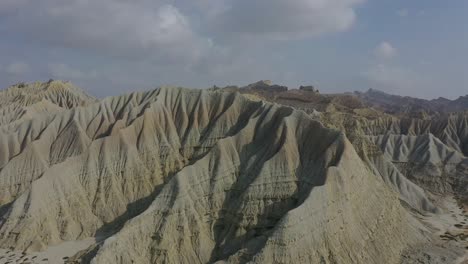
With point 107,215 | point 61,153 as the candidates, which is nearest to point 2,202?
point 61,153

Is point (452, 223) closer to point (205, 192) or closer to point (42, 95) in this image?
point (205, 192)

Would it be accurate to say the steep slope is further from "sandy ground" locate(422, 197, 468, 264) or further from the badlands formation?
"sandy ground" locate(422, 197, 468, 264)

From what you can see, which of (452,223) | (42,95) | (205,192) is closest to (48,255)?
(205,192)

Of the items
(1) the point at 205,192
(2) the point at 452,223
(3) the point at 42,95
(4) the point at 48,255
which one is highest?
(3) the point at 42,95

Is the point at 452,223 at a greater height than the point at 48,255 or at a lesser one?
greater

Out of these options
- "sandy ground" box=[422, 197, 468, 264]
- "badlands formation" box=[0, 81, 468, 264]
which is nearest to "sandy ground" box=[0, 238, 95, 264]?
"badlands formation" box=[0, 81, 468, 264]

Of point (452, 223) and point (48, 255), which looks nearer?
point (48, 255)

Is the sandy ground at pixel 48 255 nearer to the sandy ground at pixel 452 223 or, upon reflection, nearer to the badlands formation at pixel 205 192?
the badlands formation at pixel 205 192
